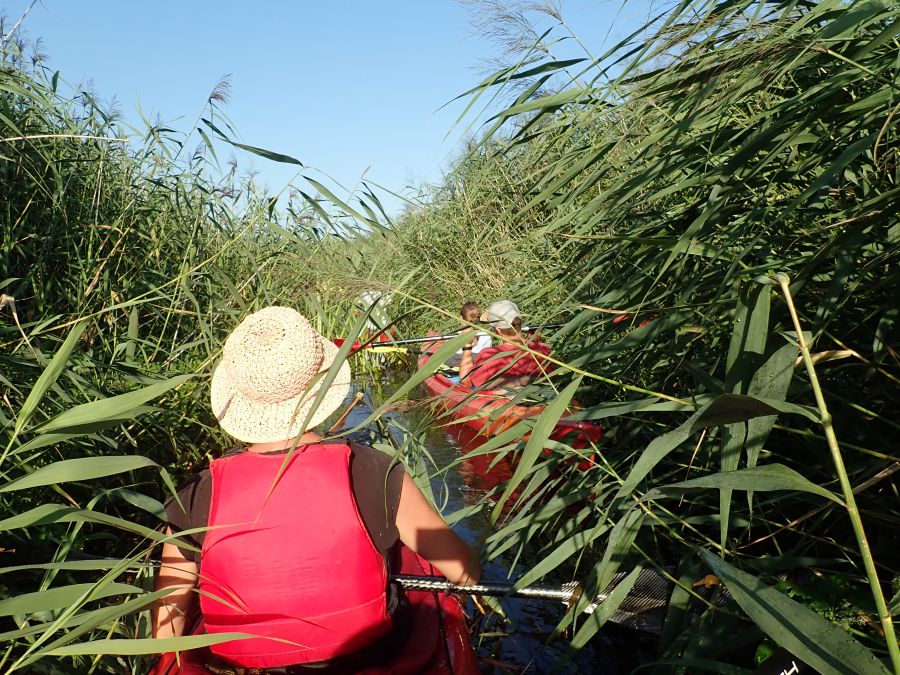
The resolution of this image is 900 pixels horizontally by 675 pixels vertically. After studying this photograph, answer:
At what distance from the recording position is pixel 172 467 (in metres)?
3.76

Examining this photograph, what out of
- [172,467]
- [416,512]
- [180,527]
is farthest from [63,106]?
[416,512]

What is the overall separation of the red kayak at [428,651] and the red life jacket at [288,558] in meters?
0.15

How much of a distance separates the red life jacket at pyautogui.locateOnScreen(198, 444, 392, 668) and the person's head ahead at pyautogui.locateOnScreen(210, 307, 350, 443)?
94 mm

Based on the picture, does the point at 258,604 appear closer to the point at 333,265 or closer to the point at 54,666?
the point at 54,666

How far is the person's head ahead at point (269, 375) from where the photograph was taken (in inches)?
76.1

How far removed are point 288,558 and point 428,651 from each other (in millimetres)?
521

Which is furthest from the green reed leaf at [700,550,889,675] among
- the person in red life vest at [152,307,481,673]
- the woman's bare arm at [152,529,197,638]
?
the woman's bare arm at [152,529,197,638]

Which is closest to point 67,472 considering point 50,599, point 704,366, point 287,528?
point 50,599

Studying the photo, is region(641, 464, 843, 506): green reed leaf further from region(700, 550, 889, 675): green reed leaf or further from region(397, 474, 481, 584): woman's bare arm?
region(397, 474, 481, 584): woman's bare arm

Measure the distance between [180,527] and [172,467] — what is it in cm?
195

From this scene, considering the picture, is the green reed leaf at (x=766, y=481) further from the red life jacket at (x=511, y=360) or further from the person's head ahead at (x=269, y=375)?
the person's head ahead at (x=269, y=375)

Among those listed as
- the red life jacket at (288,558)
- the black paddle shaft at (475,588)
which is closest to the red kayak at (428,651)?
the black paddle shaft at (475,588)

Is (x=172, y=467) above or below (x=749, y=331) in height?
above

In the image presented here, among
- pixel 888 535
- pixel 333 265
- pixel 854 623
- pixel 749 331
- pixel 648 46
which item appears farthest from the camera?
pixel 333 265
